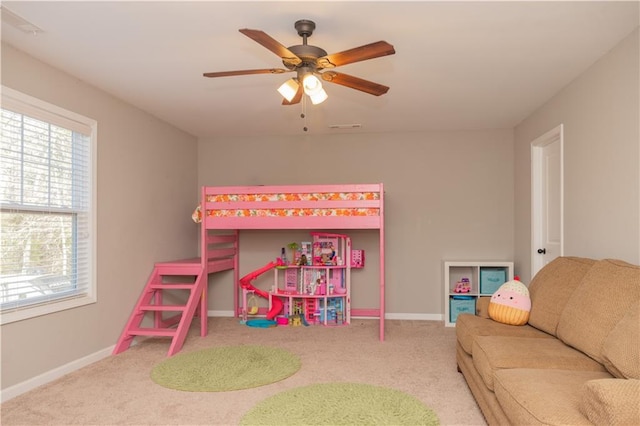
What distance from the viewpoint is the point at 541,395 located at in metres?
1.79

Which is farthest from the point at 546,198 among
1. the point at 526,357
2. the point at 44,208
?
the point at 44,208

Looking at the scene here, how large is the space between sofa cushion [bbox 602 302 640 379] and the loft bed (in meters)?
2.44

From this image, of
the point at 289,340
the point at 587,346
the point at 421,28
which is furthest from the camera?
the point at 289,340

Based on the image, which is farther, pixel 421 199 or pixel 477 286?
pixel 421 199

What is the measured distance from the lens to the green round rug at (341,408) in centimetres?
253

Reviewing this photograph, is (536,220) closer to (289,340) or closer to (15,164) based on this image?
(289,340)

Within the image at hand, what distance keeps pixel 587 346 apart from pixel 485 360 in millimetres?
500

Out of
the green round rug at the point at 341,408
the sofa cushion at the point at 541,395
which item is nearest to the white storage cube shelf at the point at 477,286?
the green round rug at the point at 341,408

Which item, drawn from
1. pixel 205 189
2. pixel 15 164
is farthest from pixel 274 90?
pixel 15 164

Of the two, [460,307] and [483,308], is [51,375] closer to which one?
[483,308]

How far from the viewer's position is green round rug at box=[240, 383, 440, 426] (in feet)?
8.30

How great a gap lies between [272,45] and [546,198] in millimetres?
3213

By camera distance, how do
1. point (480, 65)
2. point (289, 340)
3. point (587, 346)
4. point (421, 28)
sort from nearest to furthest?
point (587, 346)
point (421, 28)
point (480, 65)
point (289, 340)

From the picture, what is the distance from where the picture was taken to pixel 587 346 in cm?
231
